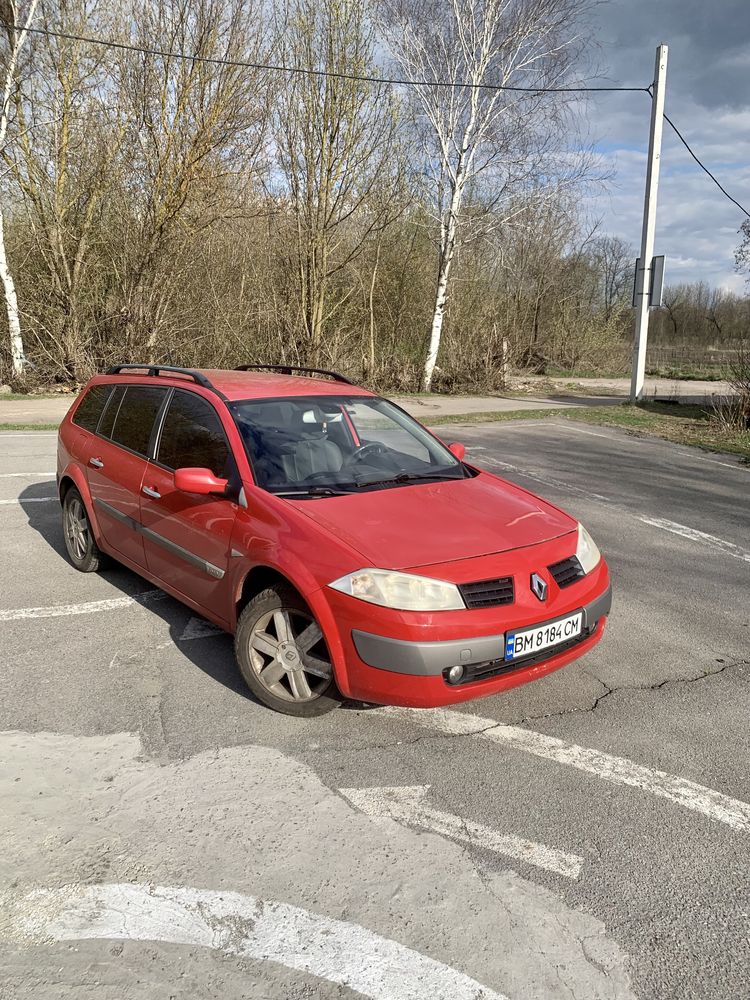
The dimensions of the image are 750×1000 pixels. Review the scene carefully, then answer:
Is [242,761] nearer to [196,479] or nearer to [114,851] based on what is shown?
[114,851]

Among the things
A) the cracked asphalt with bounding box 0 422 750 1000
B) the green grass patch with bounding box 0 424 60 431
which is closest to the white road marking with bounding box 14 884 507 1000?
the cracked asphalt with bounding box 0 422 750 1000

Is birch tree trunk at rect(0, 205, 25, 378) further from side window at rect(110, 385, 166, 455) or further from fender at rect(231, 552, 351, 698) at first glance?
fender at rect(231, 552, 351, 698)

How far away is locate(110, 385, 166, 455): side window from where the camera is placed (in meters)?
4.69

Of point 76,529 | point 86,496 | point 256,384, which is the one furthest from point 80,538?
point 256,384

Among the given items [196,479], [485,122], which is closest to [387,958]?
[196,479]

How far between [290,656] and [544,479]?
262 inches

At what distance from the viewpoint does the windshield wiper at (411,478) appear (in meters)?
4.01

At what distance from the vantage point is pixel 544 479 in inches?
372

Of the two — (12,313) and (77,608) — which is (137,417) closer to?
(77,608)

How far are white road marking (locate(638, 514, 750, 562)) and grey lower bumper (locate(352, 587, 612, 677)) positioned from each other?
4052 mm

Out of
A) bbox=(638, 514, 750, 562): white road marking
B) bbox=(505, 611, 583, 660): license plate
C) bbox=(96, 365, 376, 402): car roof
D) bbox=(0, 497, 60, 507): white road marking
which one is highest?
bbox=(96, 365, 376, 402): car roof

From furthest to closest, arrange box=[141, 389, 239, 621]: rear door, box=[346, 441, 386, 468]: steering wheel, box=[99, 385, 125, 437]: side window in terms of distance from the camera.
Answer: box=[99, 385, 125, 437]: side window < box=[346, 441, 386, 468]: steering wheel < box=[141, 389, 239, 621]: rear door

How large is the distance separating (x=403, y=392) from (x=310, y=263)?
4186 millimetres

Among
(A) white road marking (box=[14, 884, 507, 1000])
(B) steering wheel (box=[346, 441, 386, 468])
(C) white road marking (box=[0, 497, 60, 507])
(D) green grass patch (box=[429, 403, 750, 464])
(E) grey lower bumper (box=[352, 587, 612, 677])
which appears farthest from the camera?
(D) green grass patch (box=[429, 403, 750, 464])
